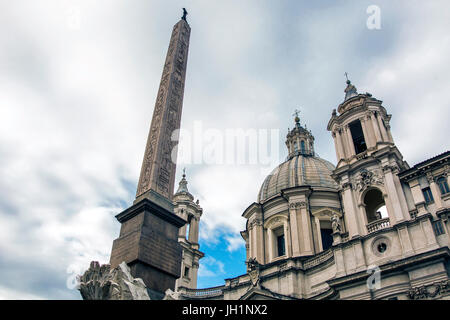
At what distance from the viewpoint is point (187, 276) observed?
3728cm

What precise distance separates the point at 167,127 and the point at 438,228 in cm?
1725

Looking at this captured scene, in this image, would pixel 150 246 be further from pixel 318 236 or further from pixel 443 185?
pixel 318 236

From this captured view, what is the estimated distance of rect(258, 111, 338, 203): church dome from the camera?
3691 centimetres

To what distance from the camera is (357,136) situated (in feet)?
99.4

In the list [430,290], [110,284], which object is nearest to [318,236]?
[430,290]

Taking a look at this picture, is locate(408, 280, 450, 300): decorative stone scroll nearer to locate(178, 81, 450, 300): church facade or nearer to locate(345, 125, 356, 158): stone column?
locate(178, 81, 450, 300): church facade

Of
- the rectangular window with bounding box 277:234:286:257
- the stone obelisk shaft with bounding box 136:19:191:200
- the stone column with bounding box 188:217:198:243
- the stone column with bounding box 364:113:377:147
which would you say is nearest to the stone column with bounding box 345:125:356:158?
the stone column with bounding box 364:113:377:147

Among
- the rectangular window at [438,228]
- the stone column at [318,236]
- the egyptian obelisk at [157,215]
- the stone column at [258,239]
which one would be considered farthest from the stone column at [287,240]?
the egyptian obelisk at [157,215]

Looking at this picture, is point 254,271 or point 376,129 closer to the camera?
point 376,129

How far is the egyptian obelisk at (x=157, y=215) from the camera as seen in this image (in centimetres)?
889

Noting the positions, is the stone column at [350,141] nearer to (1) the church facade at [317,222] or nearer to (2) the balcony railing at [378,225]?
(1) the church facade at [317,222]

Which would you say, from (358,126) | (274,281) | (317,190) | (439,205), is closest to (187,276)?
(274,281)
